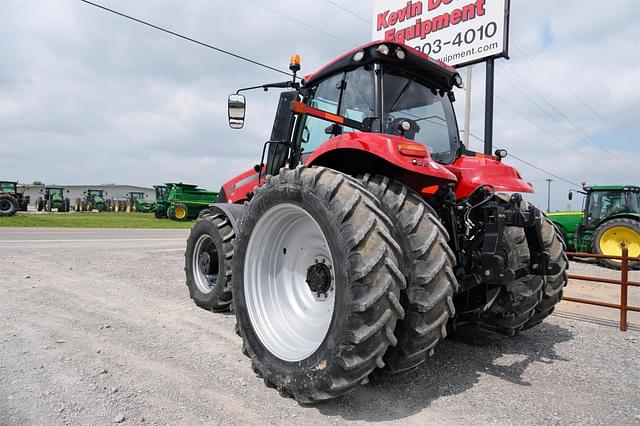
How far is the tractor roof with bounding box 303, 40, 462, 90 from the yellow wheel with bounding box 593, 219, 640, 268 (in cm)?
957

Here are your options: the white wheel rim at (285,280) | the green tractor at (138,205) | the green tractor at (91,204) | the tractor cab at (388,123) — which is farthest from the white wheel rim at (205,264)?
the green tractor at (91,204)

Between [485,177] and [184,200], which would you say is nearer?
[485,177]

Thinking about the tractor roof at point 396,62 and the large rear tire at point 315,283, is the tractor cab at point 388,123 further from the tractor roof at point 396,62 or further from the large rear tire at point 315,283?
the large rear tire at point 315,283

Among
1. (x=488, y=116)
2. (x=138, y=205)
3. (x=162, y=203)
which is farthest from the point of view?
(x=138, y=205)

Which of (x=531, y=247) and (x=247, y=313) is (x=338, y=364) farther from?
(x=531, y=247)

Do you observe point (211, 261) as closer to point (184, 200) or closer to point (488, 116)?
point (488, 116)

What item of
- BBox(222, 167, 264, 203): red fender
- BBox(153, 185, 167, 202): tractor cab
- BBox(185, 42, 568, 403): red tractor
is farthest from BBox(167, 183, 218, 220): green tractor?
BBox(185, 42, 568, 403): red tractor

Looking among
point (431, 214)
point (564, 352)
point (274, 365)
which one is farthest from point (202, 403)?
point (564, 352)

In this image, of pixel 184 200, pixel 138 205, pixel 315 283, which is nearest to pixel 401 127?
pixel 315 283

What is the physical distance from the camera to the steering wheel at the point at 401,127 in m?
2.91

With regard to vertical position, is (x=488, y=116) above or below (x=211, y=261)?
above

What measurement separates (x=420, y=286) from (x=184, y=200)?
2515cm

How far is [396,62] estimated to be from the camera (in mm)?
3334

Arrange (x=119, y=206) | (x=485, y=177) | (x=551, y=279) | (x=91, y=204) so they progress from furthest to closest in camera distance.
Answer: (x=119, y=206) < (x=91, y=204) < (x=551, y=279) < (x=485, y=177)
